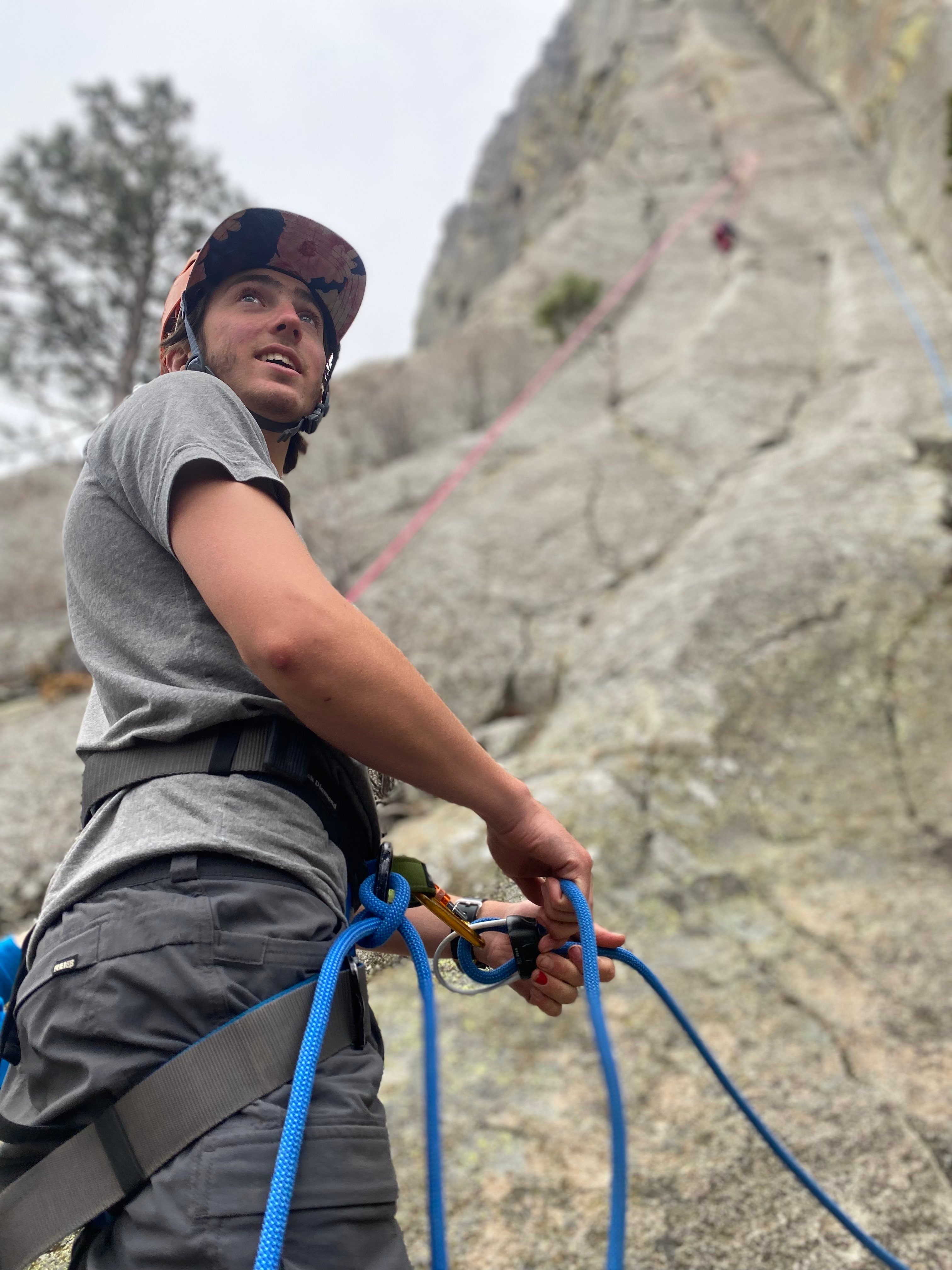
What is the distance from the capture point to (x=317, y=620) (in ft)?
3.26

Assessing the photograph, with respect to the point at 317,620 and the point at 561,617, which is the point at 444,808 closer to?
the point at 561,617

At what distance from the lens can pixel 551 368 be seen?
10.9 meters

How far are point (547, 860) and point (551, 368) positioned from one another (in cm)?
1041

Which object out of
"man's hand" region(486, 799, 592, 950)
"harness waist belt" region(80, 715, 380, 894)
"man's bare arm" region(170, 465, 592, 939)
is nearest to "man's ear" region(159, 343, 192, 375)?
"man's bare arm" region(170, 465, 592, 939)

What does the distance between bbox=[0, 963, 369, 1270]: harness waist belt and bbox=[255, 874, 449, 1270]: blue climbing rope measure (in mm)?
35

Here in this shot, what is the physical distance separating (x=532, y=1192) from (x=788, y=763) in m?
2.44

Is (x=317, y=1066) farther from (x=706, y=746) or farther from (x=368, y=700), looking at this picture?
(x=706, y=746)

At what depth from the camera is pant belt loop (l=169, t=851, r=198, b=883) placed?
1.04 metres

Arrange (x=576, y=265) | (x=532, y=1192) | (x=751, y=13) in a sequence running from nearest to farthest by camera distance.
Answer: (x=532, y=1192), (x=576, y=265), (x=751, y=13)

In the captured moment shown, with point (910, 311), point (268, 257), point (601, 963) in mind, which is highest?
point (268, 257)

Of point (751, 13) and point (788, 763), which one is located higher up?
point (751, 13)

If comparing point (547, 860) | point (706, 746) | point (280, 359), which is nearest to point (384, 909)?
point (547, 860)

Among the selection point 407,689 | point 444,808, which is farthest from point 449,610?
point 407,689

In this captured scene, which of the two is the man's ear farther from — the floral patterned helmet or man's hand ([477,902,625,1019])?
man's hand ([477,902,625,1019])
